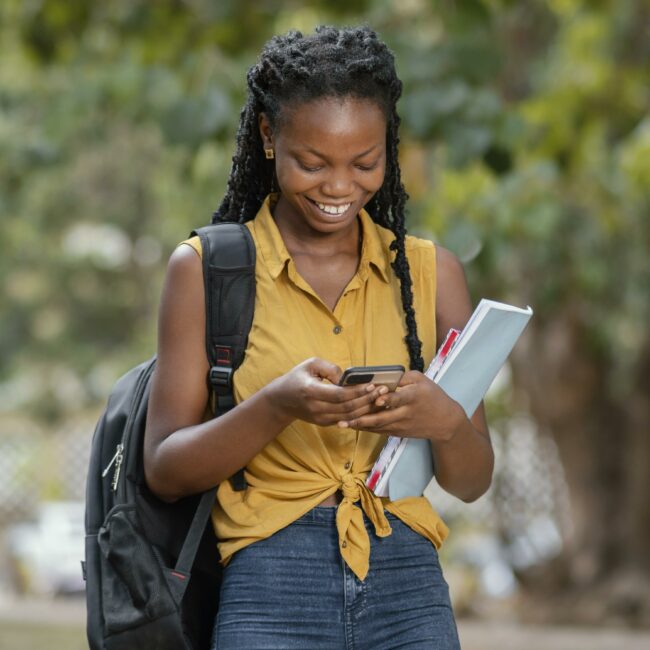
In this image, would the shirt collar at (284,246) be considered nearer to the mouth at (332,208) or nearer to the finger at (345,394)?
the mouth at (332,208)

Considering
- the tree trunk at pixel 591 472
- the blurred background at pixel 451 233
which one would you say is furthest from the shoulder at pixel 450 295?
the tree trunk at pixel 591 472

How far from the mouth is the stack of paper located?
0.28m

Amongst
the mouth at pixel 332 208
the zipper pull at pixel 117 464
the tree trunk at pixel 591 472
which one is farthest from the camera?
the tree trunk at pixel 591 472

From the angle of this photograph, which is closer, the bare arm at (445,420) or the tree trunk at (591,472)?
the bare arm at (445,420)

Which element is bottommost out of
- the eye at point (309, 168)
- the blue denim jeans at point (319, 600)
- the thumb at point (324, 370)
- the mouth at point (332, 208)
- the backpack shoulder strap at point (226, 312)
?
the blue denim jeans at point (319, 600)

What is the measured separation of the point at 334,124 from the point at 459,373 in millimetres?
474

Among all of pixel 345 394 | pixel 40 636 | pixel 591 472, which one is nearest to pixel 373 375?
pixel 345 394

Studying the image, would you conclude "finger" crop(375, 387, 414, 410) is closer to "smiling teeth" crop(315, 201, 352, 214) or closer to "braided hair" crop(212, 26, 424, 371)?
"braided hair" crop(212, 26, 424, 371)

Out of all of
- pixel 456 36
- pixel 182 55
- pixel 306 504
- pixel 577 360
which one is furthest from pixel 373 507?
pixel 577 360

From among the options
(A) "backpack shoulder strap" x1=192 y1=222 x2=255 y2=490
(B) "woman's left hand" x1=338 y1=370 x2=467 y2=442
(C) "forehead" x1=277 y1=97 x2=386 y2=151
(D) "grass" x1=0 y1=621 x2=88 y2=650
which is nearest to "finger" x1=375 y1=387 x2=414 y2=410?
(B) "woman's left hand" x1=338 y1=370 x2=467 y2=442

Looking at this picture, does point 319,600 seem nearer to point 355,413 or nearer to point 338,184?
point 355,413

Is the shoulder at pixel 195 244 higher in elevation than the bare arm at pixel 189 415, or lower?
higher

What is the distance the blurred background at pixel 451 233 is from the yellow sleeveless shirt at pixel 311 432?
2.39m

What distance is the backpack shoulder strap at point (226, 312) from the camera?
A: 7.86 feet
